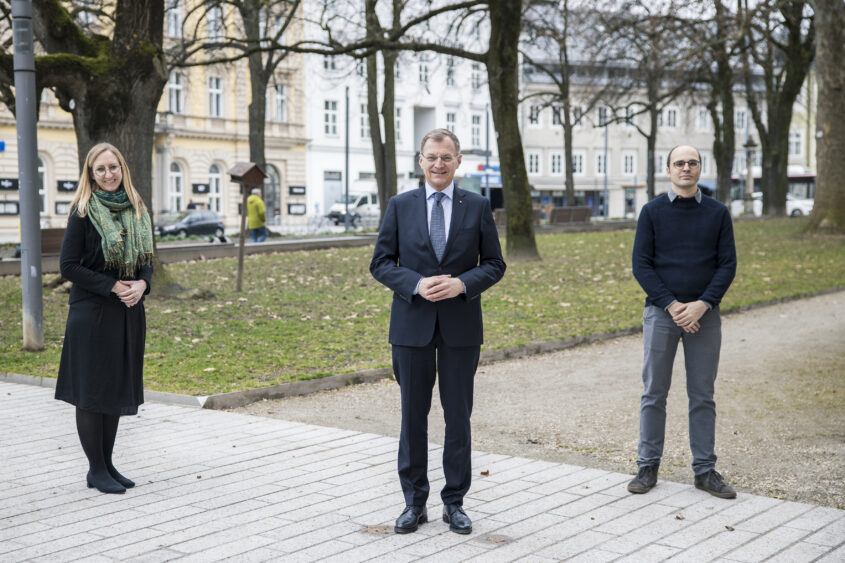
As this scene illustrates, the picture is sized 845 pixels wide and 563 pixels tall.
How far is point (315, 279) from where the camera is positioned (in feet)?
63.4

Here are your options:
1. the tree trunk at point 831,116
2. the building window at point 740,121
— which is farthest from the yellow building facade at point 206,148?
the building window at point 740,121

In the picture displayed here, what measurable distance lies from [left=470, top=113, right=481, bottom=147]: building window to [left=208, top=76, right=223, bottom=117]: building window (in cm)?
2074

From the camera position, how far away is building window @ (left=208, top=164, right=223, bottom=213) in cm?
5641

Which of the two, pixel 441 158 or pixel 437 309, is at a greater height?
pixel 441 158

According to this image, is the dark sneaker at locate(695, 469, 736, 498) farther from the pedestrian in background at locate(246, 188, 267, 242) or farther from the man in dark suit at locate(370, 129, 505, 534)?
the pedestrian in background at locate(246, 188, 267, 242)

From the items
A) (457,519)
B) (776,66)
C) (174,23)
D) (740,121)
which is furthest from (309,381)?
(740,121)

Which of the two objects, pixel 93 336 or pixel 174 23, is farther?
pixel 174 23

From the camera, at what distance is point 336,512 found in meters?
5.56

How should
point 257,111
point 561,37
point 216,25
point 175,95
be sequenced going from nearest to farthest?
point 257,111
point 561,37
point 216,25
point 175,95

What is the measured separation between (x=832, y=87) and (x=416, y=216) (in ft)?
79.4

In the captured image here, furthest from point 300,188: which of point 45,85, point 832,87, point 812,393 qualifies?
point 812,393

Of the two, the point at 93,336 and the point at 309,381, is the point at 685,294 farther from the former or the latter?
the point at 309,381

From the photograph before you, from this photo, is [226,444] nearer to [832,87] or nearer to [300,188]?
[832,87]

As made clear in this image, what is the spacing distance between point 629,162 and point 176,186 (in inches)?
1592
